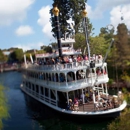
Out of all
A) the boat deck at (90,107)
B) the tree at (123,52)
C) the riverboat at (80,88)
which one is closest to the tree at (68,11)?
the tree at (123,52)

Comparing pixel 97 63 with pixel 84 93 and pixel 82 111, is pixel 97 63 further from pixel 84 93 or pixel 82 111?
pixel 82 111

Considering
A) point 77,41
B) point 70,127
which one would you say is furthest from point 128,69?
point 70,127

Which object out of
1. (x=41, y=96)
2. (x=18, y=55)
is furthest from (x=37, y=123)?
(x=18, y=55)

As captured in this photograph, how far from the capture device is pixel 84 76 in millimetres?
27250

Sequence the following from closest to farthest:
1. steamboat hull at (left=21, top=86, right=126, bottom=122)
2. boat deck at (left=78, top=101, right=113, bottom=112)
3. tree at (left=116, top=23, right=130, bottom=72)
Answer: steamboat hull at (left=21, top=86, right=126, bottom=122) → boat deck at (left=78, top=101, right=113, bottom=112) → tree at (left=116, top=23, right=130, bottom=72)

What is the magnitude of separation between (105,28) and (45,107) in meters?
62.7

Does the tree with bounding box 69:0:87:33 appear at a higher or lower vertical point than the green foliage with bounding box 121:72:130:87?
higher

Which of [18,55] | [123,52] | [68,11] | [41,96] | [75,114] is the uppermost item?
[68,11]

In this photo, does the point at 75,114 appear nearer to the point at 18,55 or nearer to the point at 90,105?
the point at 90,105

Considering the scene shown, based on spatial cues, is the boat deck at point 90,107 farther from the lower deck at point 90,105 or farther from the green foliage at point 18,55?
the green foliage at point 18,55

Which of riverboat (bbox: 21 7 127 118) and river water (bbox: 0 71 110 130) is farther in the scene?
riverboat (bbox: 21 7 127 118)

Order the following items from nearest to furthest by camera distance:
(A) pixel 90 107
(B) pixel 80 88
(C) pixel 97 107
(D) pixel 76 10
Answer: (C) pixel 97 107, (A) pixel 90 107, (B) pixel 80 88, (D) pixel 76 10

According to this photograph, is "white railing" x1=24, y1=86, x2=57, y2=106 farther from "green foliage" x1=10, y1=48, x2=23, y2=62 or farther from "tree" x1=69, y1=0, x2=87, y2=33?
"green foliage" x1=10, y1=48, x2=23, y2=62

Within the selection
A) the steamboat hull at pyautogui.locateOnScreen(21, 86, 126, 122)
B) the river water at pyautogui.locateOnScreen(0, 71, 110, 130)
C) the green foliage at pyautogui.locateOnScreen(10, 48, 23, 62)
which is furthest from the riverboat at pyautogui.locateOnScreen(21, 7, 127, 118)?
the green foliage at pyautogui.locateOnScreen(10, 48, 23, 62)
